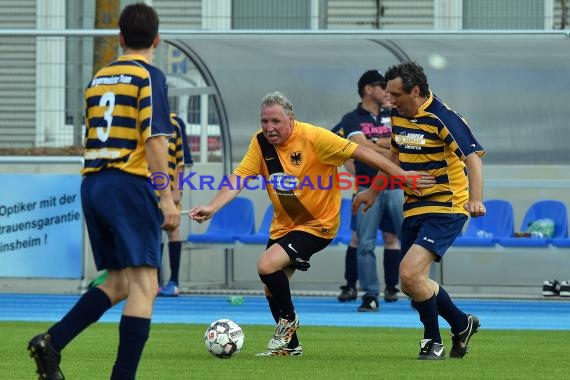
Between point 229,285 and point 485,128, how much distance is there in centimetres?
361

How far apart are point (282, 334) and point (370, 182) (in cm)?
460

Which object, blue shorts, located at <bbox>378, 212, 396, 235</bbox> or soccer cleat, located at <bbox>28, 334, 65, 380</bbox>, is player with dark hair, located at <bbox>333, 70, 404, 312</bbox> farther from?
soccer cleat, located at <bbox>28, 334, 65, 380</bbox>

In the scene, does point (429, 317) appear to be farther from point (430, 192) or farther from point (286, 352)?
point (286, 352)

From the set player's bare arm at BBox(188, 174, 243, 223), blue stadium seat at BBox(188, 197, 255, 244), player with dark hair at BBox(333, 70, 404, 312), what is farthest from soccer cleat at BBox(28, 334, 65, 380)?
blue stadium seat at BBox(188, 197, 255, 244)

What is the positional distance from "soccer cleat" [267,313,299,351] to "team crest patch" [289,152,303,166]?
111cm

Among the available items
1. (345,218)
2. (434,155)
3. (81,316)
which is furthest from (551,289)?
(81,316)

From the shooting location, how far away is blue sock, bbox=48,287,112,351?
284 inches

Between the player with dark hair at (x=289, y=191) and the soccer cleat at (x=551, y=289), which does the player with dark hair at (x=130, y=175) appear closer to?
the player with dark hair at (x=289, y=191)

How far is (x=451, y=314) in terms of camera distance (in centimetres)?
959

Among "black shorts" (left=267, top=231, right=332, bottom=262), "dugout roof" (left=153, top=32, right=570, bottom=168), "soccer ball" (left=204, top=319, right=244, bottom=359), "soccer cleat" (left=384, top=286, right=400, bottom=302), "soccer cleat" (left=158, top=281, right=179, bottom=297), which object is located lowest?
"soccer cleat" (left=158, top=281, right=179, bottom=297)

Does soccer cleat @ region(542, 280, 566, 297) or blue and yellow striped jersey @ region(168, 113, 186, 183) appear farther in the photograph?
soccer cleat @ region(542, 280, 566, 297)

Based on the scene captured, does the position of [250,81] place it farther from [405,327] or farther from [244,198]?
[405,327]

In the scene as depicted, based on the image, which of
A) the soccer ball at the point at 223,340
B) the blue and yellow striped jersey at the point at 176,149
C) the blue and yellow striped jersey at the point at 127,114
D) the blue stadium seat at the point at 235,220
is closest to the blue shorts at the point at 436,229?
the soccer ball at the point at 223,340

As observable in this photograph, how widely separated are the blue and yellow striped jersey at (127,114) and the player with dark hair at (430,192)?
9.17 ft
